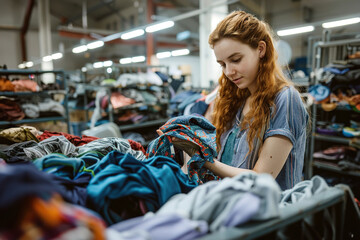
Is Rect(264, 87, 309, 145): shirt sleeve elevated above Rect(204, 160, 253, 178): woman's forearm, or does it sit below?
above

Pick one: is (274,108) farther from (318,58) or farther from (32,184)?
(318,58)

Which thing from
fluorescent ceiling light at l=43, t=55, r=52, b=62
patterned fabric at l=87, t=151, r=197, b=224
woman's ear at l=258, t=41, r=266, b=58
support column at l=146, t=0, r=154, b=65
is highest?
support column at l=146, t=0, r=154, b=65

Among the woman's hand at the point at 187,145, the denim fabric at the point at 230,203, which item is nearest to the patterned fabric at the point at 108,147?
the woman's hand at the point at 187,145

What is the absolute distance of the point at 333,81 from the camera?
11.8ft

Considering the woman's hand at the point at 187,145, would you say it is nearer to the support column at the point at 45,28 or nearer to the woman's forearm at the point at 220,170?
the woman's forearm at the point at 220,170

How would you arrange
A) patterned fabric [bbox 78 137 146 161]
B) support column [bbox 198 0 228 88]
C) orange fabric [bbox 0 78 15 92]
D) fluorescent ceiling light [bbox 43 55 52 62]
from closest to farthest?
patterned fabric [bbox 78 137 146 161], orange fabric [bbox 0 78 15 92], support column [bbox 198 0 228 88], fluorescent ceiling light [bbox 43 55 52 62]

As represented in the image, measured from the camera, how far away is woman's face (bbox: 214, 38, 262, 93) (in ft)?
4.36

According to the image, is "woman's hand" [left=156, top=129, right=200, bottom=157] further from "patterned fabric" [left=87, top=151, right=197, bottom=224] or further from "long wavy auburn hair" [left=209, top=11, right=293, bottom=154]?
"long wavy auburn hair" [left=209, top=11, right=293, bottom=154]

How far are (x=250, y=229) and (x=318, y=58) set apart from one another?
4.05m

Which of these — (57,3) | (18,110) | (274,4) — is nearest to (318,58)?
(18,110)

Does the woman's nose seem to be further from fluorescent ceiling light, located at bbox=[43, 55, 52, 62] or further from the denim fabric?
fluorescent ceiling light, located at bbox=[43, 55, 52, 62]

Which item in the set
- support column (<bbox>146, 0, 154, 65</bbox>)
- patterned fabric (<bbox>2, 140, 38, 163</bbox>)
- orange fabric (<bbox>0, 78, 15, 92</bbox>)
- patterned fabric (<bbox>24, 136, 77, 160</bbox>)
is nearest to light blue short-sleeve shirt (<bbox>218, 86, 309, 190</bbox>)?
patterned fabric (<bbox>24, 136, 77, 160</bbox>)

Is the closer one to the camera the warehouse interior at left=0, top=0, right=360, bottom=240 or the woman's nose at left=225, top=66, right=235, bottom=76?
the warehouse interior at left=0, top=0, right=360, bottom=240

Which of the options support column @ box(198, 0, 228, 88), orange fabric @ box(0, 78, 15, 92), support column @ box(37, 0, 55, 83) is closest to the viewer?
orange fabric @ box(0, 78, 15, 92)
